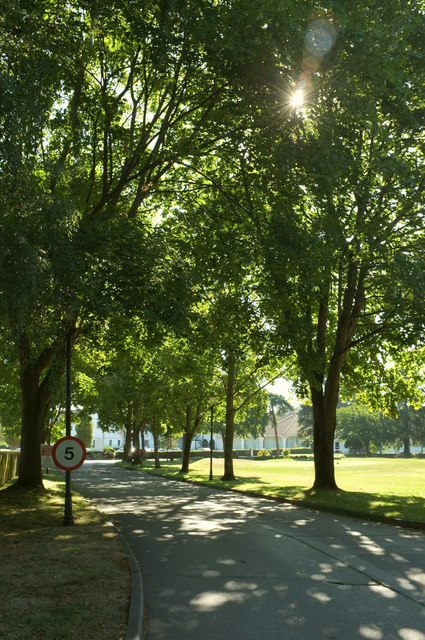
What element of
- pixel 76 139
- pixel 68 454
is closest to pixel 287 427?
pixel 68 454

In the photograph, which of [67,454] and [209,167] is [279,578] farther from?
[209,167]

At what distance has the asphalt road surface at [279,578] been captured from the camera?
5.16 metres

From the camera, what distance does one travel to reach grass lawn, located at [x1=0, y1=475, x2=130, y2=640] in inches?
189

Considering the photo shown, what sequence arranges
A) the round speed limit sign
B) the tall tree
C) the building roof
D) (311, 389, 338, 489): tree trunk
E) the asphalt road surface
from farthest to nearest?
1. the building roof
2. (311, 389, 338, 489): tree trunk
3. the round speed limit sign
4. the tall tree
5. the asphalt road surface

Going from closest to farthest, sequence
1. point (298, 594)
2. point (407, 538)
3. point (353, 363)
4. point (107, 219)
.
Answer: point (298, 594) < point (407, 538) < point (107, 219) < point (353, 363)

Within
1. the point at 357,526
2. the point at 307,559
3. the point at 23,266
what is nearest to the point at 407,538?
the point at 357,526

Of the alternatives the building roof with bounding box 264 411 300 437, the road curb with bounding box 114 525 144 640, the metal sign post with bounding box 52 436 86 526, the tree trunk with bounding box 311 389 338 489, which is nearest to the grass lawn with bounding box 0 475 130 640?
the road curb with bounding box 114 525 144 640

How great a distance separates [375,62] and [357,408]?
8376 centimetres

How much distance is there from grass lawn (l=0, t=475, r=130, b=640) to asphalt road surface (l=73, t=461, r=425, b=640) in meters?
0.40

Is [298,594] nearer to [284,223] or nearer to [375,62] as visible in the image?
[284,223]

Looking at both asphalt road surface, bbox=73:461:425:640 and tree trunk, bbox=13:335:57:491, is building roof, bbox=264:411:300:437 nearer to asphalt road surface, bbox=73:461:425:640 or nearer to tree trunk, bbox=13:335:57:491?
tree trunk, bbox=13:335:57:491

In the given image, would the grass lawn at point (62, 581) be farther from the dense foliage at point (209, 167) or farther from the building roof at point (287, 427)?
the building roof at point (287, 427)

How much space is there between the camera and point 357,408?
90.4 m

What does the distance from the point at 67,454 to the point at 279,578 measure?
5.15 m
